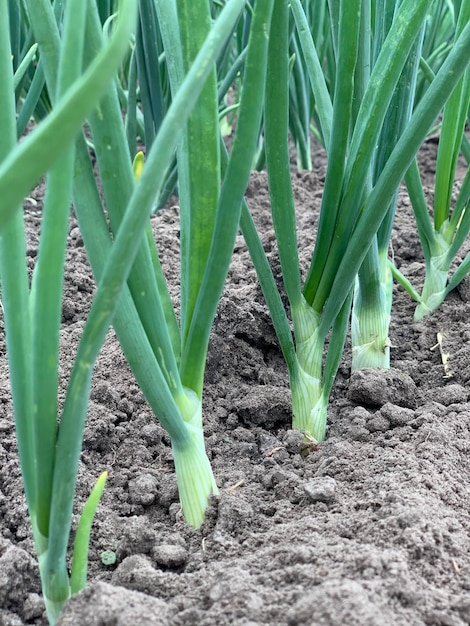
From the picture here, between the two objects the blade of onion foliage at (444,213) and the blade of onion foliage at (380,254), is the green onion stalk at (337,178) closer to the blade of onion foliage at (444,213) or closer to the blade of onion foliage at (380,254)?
the blade of onion foliage at (380,254)

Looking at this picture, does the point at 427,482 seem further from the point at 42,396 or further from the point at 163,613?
the point at 42,396

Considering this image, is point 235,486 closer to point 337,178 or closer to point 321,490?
point 321,490

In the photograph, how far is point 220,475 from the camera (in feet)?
2.87

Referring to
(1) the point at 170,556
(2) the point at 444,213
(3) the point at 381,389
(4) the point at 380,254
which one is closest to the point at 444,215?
(2) the point at 444,213

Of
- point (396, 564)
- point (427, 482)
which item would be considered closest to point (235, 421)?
point (427, 482)

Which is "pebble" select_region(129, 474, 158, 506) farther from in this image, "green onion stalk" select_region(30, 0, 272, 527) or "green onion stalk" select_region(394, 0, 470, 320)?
"green onion stalk" select_region(394, 0, 470, 320)

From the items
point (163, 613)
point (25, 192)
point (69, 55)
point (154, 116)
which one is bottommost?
point (163, 613)

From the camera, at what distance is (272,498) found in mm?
830

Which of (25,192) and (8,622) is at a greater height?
(25,192)

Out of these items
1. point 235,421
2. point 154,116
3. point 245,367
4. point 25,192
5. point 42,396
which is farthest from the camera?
point 154,116

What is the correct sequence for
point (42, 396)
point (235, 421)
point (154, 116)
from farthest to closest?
point (154, 116) < point (235, 421) < point (42, 396)

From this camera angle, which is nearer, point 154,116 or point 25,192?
point 25,192

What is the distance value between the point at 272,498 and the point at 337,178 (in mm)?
392

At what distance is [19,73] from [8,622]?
0.80 metres
